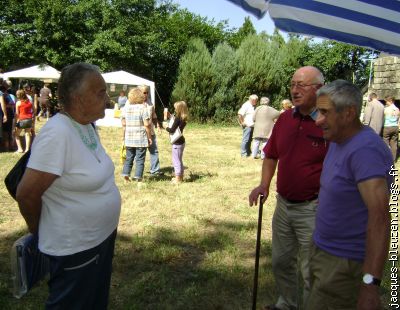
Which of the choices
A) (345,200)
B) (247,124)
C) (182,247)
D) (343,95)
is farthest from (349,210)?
(247,124)

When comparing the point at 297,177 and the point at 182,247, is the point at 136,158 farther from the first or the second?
the point at 297,177

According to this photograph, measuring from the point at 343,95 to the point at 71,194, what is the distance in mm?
1526

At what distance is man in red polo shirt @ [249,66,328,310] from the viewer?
332 centimetres

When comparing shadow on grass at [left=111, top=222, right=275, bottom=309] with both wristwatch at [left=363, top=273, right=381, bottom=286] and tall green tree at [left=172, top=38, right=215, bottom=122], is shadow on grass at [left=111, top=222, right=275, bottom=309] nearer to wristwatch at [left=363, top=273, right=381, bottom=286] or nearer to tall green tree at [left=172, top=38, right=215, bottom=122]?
wristwatch at [left=363, top=273, right=381, bottom=286]

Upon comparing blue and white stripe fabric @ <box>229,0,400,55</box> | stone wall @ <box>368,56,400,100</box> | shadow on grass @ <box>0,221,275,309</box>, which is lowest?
shadow on grass @ <box>0,221,275,309</box>

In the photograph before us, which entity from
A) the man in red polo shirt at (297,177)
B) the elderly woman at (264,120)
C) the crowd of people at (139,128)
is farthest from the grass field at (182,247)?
Result: the elderly woman at (264,120)

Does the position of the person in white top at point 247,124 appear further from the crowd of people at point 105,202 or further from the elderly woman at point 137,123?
the crowd of people at point 105,202

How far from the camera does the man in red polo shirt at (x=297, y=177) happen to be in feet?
10.9

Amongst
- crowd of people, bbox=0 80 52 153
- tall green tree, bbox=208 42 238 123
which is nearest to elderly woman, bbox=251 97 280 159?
crowd of people, bbox=0 80 52 153

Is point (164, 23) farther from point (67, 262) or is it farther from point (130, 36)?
point (67, 262)

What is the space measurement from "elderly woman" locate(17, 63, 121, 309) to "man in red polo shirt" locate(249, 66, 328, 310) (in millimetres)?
1543

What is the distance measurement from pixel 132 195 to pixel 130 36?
2011cm

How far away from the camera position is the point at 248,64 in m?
24.5

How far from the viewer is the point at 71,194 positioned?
7.43ft
